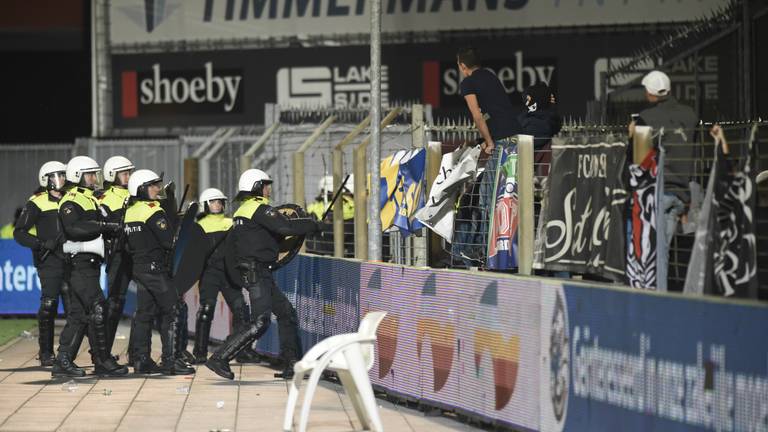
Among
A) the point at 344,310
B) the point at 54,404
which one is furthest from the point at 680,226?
the point at 54,404

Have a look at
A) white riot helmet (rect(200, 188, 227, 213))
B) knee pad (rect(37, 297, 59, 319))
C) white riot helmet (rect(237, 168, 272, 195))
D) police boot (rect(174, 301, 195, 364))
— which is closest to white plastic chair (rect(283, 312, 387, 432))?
white riot helmet (rect(237, 168, 272, 195))

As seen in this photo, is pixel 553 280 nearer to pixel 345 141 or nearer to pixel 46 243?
pixel 345 141

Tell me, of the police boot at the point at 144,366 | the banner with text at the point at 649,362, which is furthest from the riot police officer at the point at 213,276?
the banner with text at the point at 649,362

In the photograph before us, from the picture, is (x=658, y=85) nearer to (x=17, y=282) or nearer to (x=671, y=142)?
(x=671, y=142)

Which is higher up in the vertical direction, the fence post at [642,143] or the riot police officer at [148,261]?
the fence post at [642,143]

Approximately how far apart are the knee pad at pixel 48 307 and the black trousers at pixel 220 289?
1.60 metres

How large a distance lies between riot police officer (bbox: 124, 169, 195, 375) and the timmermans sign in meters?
13.9

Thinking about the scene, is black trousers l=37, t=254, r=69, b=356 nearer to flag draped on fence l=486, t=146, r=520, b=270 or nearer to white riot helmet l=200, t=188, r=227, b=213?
white riot helmet l=200, t=188, r=227, b=213

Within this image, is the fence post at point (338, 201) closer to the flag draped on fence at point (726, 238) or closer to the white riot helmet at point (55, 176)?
the white riot helmet at point (55, 176)

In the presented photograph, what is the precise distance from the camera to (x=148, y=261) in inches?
616

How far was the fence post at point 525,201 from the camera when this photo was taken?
39.0 feet

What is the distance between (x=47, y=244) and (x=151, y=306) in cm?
147

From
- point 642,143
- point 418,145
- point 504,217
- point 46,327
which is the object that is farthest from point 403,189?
point 46,327

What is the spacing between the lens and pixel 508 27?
1130 inches
